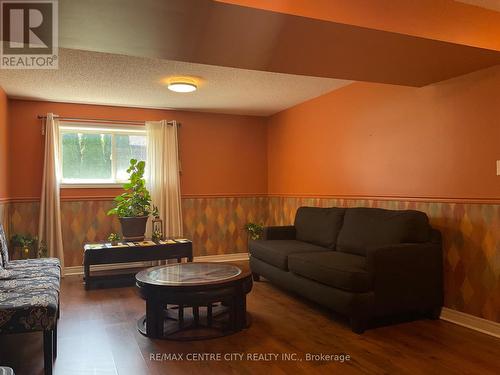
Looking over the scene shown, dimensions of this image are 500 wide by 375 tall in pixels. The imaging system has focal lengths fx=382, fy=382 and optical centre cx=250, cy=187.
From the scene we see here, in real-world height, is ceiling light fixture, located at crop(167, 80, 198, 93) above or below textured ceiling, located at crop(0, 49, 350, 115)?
below

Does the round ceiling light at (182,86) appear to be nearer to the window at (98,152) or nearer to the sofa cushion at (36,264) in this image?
the window at (98,152)

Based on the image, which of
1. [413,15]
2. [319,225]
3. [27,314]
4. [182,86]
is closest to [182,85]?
[182,86]

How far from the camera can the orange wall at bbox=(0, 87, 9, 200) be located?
14.2 feet

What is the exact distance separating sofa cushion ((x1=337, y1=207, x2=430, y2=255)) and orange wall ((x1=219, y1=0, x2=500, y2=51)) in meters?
1.41

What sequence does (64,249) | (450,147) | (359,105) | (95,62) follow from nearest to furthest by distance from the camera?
(450,147) → (95,62) → (359,105) → (64,249)

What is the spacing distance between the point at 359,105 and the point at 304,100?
41.8 inches

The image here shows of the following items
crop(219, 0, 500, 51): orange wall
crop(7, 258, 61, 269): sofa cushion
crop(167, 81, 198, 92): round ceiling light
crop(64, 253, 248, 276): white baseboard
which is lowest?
crop(64, 253, 248, 276): white baseboard

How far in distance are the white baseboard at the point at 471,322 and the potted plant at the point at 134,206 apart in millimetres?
3444

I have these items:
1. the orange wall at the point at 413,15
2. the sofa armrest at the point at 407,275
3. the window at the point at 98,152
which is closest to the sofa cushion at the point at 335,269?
the sofa armrest at the point at 407,275

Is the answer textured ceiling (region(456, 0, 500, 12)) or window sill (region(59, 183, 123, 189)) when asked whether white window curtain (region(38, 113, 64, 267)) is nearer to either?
window sill (region(59, 183, 123, 189))

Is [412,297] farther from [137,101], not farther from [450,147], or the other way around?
[137,101]

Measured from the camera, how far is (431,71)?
117 inches

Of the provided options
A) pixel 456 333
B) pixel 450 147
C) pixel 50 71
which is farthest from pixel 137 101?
pixel 456 333

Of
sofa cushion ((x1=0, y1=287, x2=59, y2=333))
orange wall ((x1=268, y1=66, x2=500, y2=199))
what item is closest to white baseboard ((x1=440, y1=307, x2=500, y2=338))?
orange wall ((x1=268, y1=66, x2=500, y2=199))
